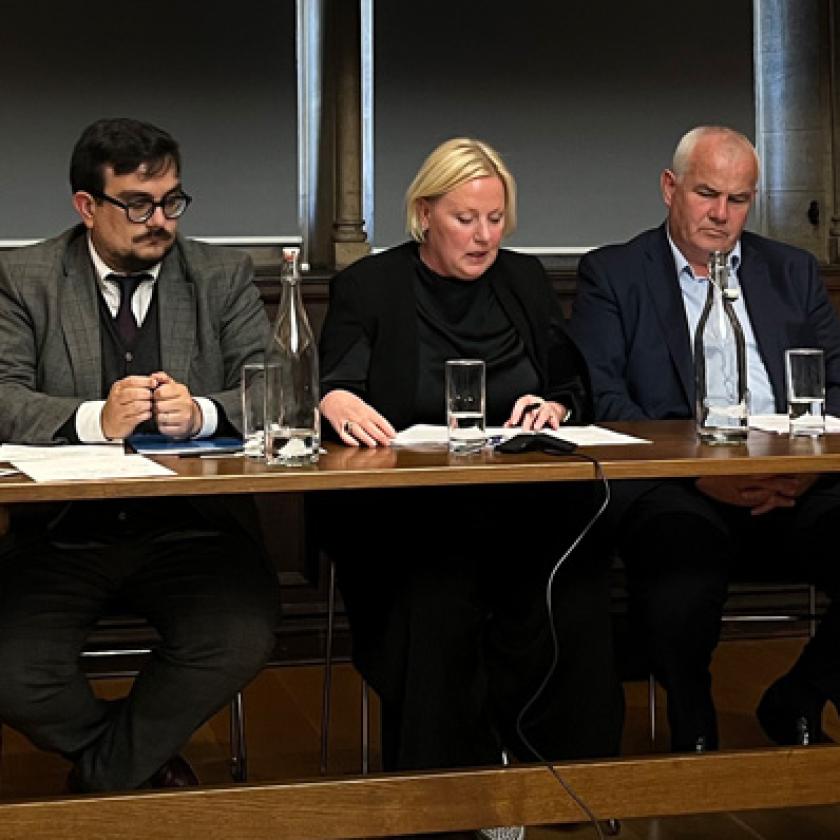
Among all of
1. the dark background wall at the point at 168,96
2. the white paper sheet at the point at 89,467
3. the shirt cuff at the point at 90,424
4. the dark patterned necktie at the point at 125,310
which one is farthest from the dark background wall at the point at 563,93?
the white paper sheet at the point at 89,467

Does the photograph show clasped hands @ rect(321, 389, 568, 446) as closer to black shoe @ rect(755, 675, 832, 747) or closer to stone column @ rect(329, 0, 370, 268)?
black shoe @ rect(755, 675, 832, 747)

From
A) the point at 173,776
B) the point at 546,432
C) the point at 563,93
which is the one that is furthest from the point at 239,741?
the point at 563,93

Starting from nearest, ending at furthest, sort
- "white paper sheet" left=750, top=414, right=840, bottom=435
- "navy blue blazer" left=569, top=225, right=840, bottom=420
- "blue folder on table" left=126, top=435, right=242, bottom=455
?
"blue folder on table" left=126, top=435, right=242, bottom=455 < "white paper sheet" left=750, top=414, right=840, bottom=435 < "navy blue blazer" left=569, top=225, right=840, bottom=420

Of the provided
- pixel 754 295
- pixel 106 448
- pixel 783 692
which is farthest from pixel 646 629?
pixel 106 448

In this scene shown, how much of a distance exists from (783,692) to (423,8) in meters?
2.48

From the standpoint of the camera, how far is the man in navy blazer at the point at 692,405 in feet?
10.3

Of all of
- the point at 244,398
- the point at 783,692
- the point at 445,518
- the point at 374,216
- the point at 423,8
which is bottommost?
the point at 783,692

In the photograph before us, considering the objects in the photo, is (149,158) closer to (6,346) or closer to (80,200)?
(80,200)

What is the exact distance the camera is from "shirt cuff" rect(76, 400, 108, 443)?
288cm

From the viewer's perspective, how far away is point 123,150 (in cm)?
309

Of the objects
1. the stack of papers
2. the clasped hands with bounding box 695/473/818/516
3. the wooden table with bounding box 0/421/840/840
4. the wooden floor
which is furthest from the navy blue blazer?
the stack of papers

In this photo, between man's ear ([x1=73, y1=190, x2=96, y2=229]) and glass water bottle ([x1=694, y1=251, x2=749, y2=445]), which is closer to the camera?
glass water bottle ([x1=694, y1=251, x2=749, y2=445])

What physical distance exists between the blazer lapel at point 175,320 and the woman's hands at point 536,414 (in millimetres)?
667

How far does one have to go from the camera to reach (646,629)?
318cm
